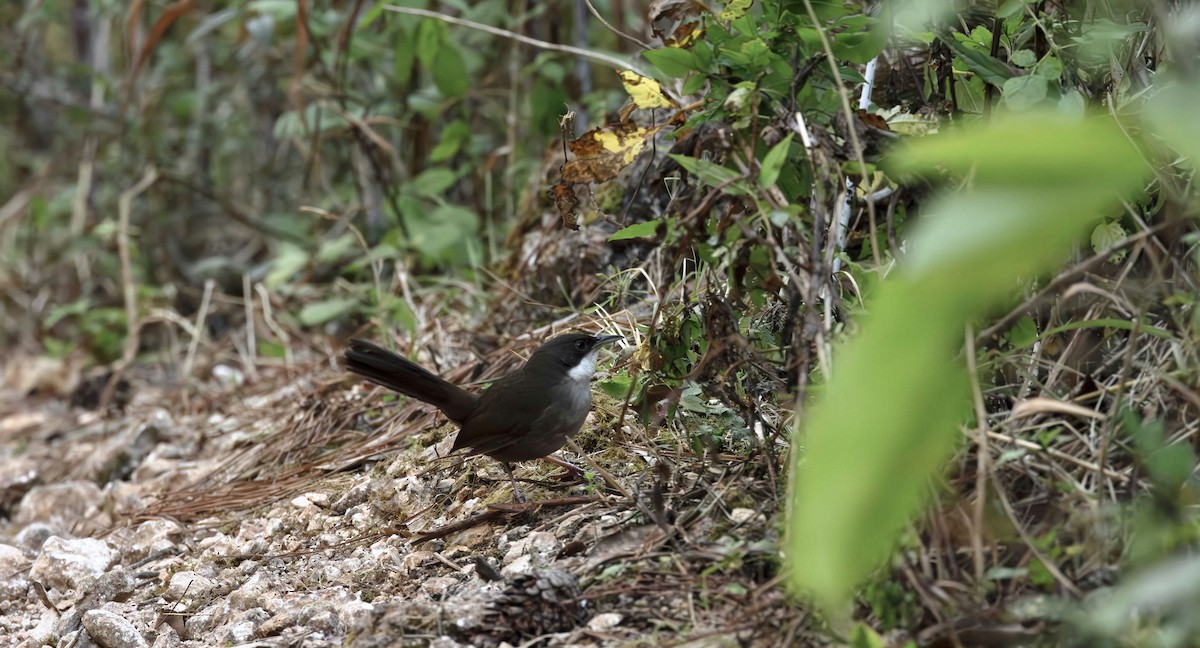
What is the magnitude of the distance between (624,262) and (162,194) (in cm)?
416

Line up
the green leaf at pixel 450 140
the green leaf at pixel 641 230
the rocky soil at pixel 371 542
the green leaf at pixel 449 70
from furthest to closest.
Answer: the green leaf at pixel 450 140, the green leaf at pixel 449 70, the green leaf at pixel 641 230, the rocky soil at pixel 371 542

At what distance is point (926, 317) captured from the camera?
3.81 feet

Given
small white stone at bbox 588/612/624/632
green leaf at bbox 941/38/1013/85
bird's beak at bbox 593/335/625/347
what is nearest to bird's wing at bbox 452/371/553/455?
bird's beak at bbox 593/335/625/347

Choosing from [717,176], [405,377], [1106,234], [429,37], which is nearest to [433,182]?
[429,37]

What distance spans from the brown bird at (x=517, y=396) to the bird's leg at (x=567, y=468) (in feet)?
0.15

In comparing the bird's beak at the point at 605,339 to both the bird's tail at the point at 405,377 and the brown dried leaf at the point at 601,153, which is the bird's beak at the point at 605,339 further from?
the brown dried leaf at the point at 601,153

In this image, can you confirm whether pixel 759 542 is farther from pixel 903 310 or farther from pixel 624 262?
pixel 624 262

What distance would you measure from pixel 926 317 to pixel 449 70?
4.56 meters

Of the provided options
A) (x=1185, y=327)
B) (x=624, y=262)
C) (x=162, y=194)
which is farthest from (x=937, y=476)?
(x=162, y=194)

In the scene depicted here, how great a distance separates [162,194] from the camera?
7.20 m

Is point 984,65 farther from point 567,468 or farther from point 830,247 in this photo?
point 567,468

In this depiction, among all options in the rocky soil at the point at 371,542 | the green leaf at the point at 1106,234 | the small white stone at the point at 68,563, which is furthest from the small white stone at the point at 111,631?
the green leaf at the point at 1106,234

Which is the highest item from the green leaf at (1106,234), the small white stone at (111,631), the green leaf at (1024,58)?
the green leaf at (1024,58)

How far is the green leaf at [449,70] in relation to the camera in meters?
5.39
